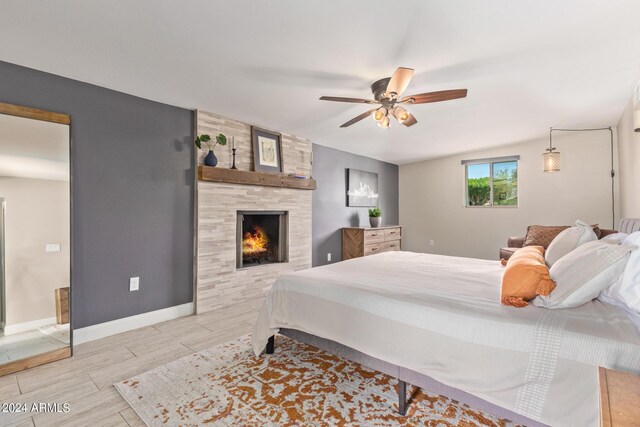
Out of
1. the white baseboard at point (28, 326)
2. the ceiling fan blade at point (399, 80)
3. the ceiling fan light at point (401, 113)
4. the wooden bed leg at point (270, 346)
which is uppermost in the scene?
the ceiling fan blade at point (399, 80)

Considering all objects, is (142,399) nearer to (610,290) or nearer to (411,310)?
(411,310)

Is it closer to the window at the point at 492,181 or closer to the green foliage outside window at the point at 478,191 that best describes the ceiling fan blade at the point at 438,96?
the window at the point at 492,181

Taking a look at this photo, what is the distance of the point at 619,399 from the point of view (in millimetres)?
833

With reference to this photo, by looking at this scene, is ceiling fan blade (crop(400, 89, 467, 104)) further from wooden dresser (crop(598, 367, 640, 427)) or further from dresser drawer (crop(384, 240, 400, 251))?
dresser drawer (crop(384, 240, 400, 251))

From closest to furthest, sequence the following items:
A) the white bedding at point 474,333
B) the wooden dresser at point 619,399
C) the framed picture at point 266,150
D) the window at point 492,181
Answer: the wooden dresser at point 619,399 → the white bedding at point 474,333 → the framed picture at point 266,150 → the window at point 492,181

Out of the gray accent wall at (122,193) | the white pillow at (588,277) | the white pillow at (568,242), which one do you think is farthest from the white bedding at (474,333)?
the gray accent wall at (122,193)

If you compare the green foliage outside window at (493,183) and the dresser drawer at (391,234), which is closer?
the green foliage outside window at (493,183)

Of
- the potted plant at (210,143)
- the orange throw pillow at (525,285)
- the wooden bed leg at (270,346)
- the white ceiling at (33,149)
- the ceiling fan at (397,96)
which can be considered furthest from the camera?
the potted plant at (210,143)

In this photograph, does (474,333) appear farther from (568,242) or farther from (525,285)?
(568,242)

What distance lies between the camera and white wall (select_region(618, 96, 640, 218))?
3135 mm

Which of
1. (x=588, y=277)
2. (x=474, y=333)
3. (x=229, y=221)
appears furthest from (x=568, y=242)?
(x=229, y=221)

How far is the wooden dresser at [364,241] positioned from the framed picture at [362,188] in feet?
2.08

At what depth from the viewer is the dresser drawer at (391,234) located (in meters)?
5.68

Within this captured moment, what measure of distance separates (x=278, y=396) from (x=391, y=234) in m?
4.41
